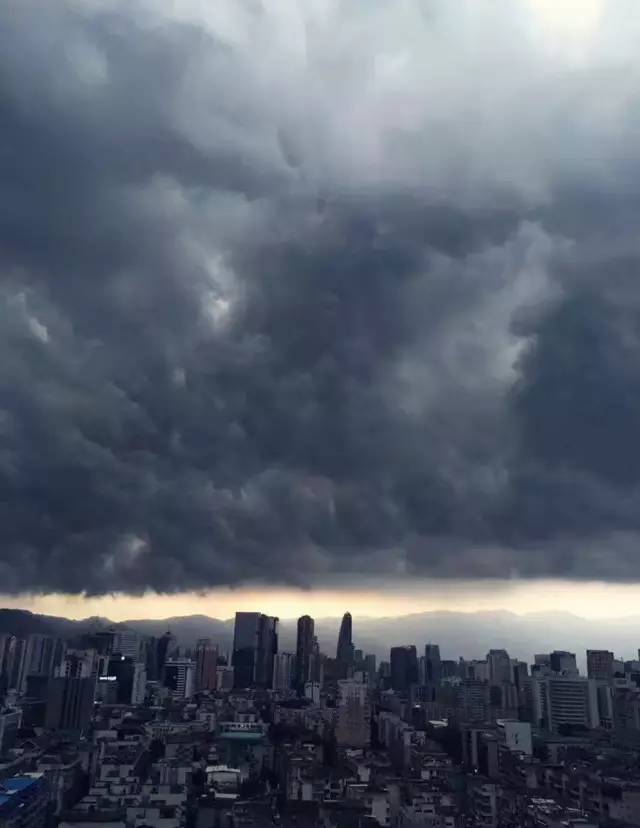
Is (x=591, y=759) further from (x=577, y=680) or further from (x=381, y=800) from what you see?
(x=577, y=680)

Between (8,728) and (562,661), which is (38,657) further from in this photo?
(562,661)

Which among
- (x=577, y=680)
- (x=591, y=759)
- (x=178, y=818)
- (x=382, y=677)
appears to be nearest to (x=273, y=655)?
(x=382, y=677)

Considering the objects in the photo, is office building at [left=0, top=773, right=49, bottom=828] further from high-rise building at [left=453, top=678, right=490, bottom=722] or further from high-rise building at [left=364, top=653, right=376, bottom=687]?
high-rise building at [left=364, top=653, right=376, bottom=687]

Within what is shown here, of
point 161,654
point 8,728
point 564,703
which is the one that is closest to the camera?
point 8,728

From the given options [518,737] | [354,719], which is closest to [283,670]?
[354,719]

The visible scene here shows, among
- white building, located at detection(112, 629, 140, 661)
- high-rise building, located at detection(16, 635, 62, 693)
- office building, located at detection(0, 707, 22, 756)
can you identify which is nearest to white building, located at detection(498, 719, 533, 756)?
office building, located at detection(0, 707, 22, 756)

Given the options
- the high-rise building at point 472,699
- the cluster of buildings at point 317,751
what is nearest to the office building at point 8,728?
the cluster of buildings at point 317,751

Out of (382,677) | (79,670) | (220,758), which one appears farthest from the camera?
(382,677)
